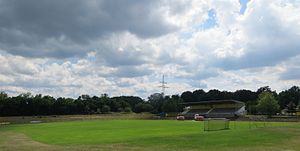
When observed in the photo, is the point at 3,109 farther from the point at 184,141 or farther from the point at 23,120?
the point at 184,141

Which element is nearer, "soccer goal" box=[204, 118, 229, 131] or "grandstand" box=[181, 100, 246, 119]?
"soccer goal" box=[204, 118, 229, 131]

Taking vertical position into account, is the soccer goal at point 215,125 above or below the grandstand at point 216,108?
below

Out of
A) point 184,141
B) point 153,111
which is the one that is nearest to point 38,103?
point 153,111

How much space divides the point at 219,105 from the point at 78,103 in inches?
2648

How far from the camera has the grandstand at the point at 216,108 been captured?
13806 cm

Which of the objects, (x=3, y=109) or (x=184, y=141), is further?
(x=3, y=109)

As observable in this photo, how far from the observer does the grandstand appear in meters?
138

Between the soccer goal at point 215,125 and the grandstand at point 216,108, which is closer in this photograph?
the soccer goal at point 215,125

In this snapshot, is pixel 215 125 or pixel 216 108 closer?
pixel 215 125

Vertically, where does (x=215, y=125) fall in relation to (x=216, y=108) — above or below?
below

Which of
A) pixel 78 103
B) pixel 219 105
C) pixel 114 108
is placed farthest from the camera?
pixel 114 108

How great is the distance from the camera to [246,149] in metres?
24.5

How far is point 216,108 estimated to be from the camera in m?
153

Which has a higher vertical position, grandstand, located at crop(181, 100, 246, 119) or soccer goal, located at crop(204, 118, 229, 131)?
grandstand, located at crop(181, 100, 246, 119)
